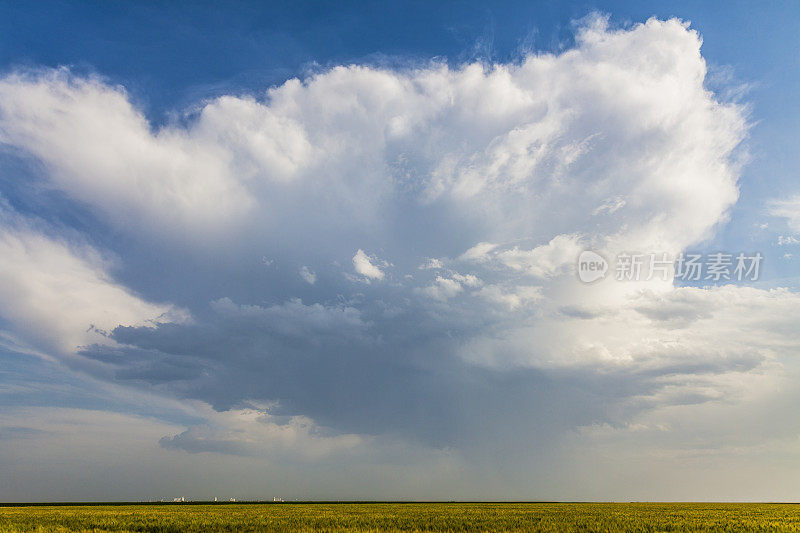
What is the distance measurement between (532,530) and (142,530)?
59.6 ft

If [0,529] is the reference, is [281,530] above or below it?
above

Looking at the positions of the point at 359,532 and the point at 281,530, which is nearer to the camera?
the point at 359,532

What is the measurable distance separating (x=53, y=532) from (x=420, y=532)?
54.3ft

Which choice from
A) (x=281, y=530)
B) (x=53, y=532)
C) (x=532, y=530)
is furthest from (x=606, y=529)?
(x=53, y=532)

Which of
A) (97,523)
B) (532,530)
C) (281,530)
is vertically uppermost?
(532,530)

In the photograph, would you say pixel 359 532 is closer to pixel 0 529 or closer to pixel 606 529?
pixel 606 529

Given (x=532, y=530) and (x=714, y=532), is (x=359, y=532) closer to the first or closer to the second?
(x=532, y=530)

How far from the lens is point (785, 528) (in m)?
24.2

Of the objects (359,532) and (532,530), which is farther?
(532,530)

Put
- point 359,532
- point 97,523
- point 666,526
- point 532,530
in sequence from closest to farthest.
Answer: point 359,532, point 532,530, point 666,526, point 97,523

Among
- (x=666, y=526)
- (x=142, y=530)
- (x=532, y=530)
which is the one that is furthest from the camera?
(x=666, y=526)

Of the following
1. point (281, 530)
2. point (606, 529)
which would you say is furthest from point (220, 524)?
point (606, 529)

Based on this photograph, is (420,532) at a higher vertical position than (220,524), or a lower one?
higher

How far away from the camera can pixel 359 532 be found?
19062 millimetres
